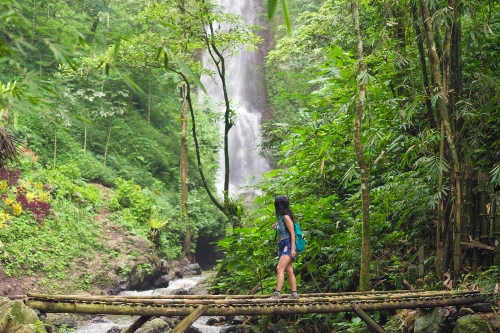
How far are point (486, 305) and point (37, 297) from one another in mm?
4135

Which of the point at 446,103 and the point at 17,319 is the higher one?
the point at 446,103

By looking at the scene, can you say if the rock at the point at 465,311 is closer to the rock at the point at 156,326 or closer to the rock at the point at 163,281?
the rock at the point at 156,326

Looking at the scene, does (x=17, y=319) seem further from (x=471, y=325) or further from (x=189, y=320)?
(x=471, y=325)

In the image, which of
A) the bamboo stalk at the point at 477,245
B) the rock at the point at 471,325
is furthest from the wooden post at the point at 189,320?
the bamboo stalk at the point at 477,245

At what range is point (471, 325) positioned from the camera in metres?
4.27

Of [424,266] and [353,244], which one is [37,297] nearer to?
[353,244]

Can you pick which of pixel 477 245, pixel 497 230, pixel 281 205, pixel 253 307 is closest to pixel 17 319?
pixel 253 307

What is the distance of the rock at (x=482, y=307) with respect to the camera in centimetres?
451

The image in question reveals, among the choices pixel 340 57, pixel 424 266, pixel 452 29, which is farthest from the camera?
pixel 340 57

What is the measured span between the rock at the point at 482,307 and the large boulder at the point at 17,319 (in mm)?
4313

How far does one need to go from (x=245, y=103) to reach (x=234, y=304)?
21.2m

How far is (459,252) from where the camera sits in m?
4.73

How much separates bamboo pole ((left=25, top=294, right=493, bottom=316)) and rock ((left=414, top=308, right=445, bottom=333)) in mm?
206

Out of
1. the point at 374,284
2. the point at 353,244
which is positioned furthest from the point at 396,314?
the point at 353,244
